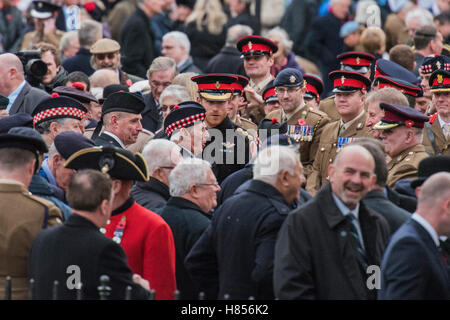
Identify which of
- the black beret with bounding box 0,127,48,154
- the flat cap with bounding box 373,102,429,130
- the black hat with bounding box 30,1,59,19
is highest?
the black hat with bounding box 30,1,59,19

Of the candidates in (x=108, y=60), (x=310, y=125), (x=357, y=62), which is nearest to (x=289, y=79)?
(x=310, y=125)

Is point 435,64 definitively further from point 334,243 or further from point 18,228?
point 18,228

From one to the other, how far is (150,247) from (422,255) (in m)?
1.99

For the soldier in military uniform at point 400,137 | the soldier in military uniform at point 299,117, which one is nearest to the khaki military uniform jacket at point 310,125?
the soldier in military uniform at point 299,117

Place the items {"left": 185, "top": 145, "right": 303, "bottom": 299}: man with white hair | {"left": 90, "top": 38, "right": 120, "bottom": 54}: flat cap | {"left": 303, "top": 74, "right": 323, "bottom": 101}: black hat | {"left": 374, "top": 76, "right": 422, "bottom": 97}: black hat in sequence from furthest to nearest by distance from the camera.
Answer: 1. {"left": 90, "top": 38, "right": 120, "bottom": 54}: flat cap
2. {"left": 303, "top": 74, "right": 323, "bottom": 101}: black hat
3. {"left": 374, "top": 76, "right": 422, "bottom": 97}: black hat
4. {"left": 185, "top": 145, "right": 303, "bottom": 299}: man with white hair

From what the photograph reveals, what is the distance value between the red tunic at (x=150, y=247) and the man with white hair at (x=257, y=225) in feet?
1.14

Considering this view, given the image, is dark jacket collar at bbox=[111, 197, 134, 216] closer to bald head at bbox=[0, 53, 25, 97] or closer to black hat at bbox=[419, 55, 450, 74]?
bald head at bbox=[0, 53, 25, 97]

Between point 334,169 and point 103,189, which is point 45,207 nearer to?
point 103,189

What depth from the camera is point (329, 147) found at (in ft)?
32.7

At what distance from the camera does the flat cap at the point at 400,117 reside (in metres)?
8.41

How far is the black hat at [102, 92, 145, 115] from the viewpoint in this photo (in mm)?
9578

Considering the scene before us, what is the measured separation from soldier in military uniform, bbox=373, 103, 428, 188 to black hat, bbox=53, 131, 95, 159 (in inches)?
102

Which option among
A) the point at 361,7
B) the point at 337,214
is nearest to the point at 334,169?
the point at 337,214

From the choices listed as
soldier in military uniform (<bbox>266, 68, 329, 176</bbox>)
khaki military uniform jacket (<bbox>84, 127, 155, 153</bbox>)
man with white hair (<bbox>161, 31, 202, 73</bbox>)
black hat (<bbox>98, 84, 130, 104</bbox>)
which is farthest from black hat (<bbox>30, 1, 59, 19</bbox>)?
soldier in military uniform (<bbox>266, 68, 329, 176</bbox>)
